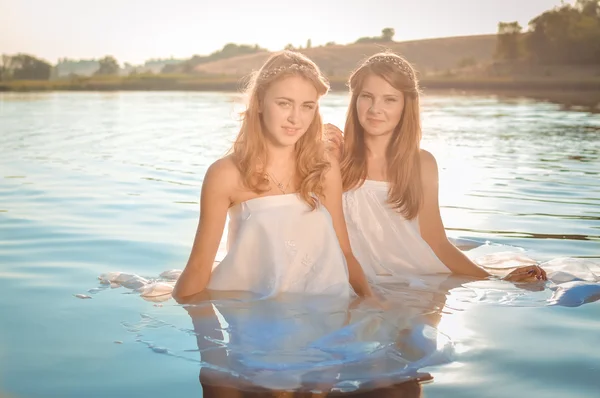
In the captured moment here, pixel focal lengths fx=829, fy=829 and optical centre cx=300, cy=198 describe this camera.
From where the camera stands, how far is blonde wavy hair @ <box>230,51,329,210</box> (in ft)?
14.4

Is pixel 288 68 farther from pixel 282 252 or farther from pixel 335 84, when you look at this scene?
pixel 335 84

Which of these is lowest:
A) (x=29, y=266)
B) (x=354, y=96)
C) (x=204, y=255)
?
(x=29, y=266)

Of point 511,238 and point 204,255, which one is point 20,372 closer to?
point 204,255

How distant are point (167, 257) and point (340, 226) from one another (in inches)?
65.8

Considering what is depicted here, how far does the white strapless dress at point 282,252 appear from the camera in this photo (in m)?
4.46

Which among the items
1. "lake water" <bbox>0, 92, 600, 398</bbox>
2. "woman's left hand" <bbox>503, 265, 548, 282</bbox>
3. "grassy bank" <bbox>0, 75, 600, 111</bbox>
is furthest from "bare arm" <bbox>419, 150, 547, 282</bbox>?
"grassy bank" <bbox>0, 75, 600, 111</bbox>

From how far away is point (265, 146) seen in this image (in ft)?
14.9

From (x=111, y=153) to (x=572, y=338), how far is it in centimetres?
995

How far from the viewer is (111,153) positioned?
1287cm

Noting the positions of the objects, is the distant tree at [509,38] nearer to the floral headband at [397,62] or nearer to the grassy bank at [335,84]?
the grassy bank at [335,84]

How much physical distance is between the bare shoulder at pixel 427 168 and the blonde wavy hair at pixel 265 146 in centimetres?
87

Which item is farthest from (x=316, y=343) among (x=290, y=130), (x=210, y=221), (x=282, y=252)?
(x=290, y=130)

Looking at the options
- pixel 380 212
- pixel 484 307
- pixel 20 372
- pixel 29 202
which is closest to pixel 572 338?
pixel 484 307

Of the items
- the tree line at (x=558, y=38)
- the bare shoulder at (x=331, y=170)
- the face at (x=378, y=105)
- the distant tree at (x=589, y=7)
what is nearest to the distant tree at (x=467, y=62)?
the tree line at (x=558, y=38)
